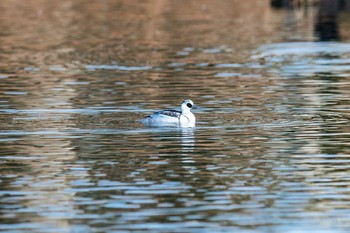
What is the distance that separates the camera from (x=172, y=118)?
2361cm

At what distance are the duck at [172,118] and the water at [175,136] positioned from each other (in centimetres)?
22

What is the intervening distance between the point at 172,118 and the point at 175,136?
1048 millimetres

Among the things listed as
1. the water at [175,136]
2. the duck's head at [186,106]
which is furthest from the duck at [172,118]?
the water at [175,136]

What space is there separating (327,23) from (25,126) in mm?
31630

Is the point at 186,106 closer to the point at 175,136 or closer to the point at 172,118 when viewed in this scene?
the point at 172,118

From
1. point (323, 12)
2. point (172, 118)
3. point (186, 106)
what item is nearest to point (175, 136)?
point (172, 118)

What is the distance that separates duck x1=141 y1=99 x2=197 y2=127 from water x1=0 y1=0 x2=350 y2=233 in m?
0.22

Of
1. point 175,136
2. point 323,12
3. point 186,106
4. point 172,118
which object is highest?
point 186,106

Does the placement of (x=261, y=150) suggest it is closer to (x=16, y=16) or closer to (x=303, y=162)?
(x=303, y=162)

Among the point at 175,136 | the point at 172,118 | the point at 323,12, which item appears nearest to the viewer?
the point at 175,136

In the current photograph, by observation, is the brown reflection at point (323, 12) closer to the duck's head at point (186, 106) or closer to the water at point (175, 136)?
the water at point (175, 136)

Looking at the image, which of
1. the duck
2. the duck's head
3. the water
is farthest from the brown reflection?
the duck

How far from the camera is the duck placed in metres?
23.4

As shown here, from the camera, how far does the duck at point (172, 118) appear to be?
2336 cm
